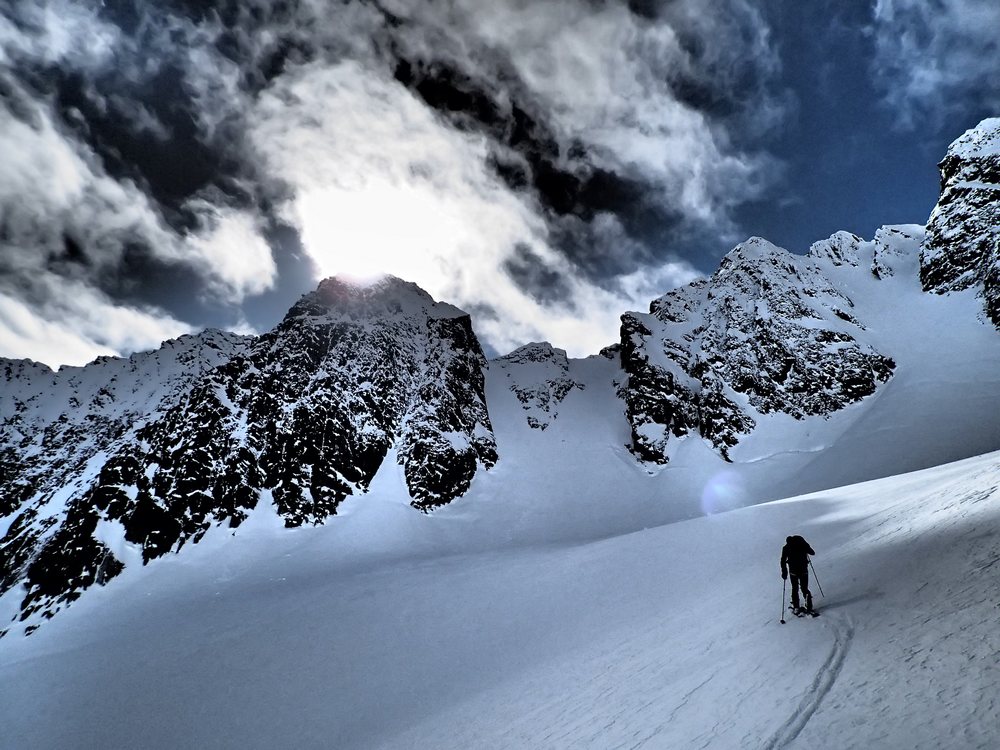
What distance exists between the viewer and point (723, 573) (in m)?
19.5

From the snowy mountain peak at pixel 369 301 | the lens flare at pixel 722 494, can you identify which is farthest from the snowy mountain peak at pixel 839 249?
the snowy mountain peak at pixel 369 301

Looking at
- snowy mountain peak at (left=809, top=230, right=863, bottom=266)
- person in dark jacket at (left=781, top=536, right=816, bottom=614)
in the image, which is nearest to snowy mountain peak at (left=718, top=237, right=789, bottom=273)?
snowy mountain peak at (left=809, top=230, right=863, bottom=266)

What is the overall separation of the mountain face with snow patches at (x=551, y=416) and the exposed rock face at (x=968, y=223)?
1.35 feet

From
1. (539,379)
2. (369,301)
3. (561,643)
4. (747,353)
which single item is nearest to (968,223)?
(747,353)

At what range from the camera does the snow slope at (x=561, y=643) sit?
241 inches

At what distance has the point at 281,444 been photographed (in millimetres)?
64750

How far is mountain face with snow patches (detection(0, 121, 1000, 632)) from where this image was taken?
55.8 meters

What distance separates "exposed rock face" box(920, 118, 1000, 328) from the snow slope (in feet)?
249

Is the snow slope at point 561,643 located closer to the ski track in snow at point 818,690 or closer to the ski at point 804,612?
the ski track in snow at point 818,690

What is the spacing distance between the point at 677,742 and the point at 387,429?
224ft

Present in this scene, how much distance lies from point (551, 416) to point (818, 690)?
82.5 meters

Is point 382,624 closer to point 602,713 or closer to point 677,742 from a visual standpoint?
point 602,713

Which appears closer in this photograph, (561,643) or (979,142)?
(561,643)

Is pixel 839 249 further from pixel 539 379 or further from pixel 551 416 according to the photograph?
pixel 551 416
